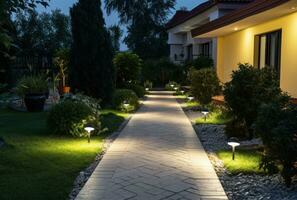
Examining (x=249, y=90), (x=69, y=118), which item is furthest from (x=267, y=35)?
(x=69, y=118)

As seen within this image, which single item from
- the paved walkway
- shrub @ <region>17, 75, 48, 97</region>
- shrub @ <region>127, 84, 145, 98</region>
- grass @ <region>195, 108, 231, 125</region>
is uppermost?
shrub @ <region>17, 75, 48, 97</region>

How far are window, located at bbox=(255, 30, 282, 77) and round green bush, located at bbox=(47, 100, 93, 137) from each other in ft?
18.7

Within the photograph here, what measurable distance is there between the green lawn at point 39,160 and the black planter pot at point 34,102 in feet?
10.4

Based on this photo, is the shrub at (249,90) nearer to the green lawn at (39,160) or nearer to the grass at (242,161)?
the grass at (242,161)

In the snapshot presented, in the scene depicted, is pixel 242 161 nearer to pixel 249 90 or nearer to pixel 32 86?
pixel 249 90

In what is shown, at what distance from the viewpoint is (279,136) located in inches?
226

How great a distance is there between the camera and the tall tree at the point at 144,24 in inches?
1896

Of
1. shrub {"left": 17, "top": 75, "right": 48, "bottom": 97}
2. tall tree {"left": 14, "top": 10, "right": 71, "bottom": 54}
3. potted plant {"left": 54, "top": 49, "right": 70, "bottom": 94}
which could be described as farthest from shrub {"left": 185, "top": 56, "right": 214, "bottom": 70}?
tall tree {"left": 14, "top": 10, "right": 71, "bottom": 54}

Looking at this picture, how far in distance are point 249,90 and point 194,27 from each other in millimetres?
24450

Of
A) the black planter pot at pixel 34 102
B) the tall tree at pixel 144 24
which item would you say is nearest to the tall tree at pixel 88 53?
the black planter pot at pixel 34 102

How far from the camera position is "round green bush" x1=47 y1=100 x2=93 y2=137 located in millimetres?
9867

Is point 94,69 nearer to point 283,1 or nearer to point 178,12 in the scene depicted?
point 283,1

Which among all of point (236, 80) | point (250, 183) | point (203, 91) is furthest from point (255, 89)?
point (203, 91)

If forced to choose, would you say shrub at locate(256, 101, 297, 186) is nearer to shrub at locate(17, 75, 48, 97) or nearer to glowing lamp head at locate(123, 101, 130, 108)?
glowing lamp head at locate(123, 101, 130, 108)
